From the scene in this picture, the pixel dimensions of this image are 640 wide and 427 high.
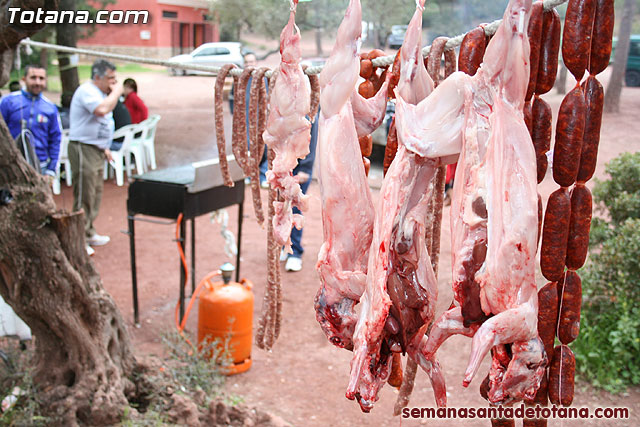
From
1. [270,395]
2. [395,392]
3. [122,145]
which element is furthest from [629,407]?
[122,145]

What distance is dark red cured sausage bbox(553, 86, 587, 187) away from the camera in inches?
68.2

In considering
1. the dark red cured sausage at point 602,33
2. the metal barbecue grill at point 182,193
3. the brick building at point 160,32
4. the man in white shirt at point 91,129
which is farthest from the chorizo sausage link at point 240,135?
the brick building at point 160,32

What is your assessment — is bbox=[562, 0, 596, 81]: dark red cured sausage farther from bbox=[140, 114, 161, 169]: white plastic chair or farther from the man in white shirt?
bbox=[140, 114, 161, 169]: white plastic chair

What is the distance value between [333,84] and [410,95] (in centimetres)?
25

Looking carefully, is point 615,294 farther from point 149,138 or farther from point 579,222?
point 149,138

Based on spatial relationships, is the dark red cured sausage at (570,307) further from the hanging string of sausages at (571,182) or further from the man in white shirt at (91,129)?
the man in white shirt at (91,129)

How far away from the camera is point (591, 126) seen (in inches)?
70.2

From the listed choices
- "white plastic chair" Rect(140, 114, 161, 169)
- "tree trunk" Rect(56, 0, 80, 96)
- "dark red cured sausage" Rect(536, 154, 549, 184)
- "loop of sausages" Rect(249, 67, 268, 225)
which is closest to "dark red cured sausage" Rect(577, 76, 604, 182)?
"dark red cured sausage" Rect(536, 154, 549, 184)

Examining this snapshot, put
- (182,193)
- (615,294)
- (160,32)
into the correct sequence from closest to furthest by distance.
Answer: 1. (615,294)
2. (182,193)
3. (160,32)

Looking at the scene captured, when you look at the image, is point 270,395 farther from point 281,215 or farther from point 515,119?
point 515,119

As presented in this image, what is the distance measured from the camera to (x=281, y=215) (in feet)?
6.72

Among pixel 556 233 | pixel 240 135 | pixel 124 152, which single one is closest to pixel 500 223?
pixel 556 233

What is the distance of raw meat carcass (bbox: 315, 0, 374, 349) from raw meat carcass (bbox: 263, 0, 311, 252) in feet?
0.46

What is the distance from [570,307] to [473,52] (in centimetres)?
82
